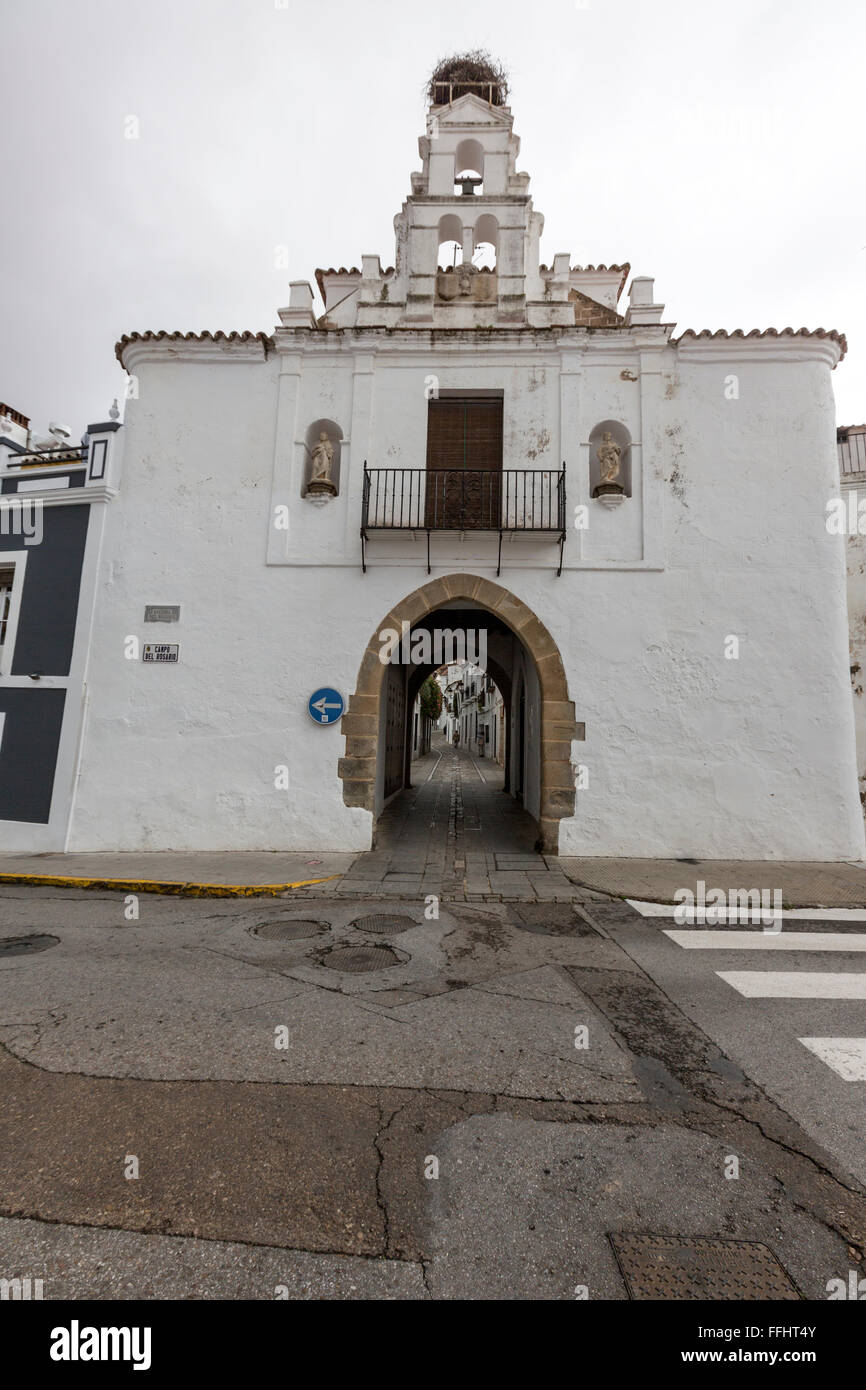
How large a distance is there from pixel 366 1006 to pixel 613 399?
8.74 meters

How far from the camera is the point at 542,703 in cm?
878

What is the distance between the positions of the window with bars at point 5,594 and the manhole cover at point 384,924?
775cm

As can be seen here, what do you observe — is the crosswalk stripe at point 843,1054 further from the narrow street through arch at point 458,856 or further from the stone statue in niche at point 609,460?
the stone statue in niche at point 609,460

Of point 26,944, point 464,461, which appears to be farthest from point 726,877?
point 26,944

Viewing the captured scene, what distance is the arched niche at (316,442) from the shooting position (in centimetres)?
951

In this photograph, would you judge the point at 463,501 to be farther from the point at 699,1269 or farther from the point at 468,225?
the point at 699,1269

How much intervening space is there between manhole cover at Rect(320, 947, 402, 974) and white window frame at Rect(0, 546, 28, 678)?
772 cm

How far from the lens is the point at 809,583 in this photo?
8.73m

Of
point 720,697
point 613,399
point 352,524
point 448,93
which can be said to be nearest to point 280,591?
point 352,524

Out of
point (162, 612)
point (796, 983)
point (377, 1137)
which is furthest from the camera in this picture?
point (162, 612)

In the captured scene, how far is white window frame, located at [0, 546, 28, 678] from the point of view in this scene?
31.3 feet

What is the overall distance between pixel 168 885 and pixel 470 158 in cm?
1234
